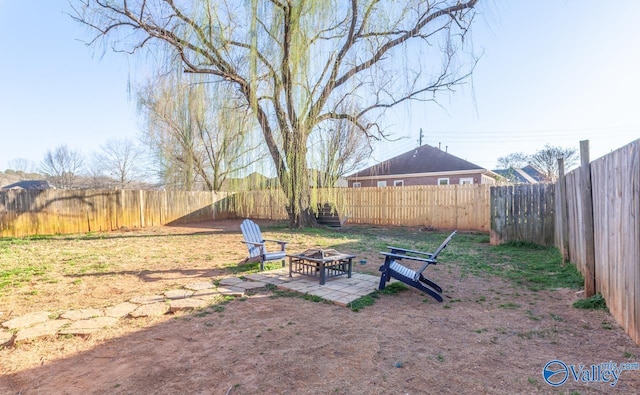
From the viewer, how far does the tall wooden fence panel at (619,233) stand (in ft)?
7.17

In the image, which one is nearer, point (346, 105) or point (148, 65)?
point (148, 65)

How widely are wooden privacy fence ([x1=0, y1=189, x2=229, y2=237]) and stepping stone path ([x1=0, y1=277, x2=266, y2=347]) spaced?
8.57m

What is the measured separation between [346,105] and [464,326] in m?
4.84

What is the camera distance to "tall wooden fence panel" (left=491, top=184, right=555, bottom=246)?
21.5 ft

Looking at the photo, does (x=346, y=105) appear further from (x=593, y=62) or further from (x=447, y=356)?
(x=447, y=356)

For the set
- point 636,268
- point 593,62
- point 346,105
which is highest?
point 346,105

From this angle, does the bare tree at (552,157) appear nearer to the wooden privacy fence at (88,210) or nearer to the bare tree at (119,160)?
the wooden privacy fence at (88,210)

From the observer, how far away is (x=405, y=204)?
449 inches

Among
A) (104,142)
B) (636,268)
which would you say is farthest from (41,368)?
(104,142)

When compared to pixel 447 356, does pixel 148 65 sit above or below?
above

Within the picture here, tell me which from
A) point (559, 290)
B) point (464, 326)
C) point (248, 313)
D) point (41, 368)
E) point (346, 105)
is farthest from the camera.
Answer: point (346, 105)

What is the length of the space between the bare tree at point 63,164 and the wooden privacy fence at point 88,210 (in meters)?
19.0

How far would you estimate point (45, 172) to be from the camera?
1024 inches

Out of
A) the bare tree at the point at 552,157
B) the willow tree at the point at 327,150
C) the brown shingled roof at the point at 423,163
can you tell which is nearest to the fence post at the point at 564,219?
the willow tree at the point at 327,150
